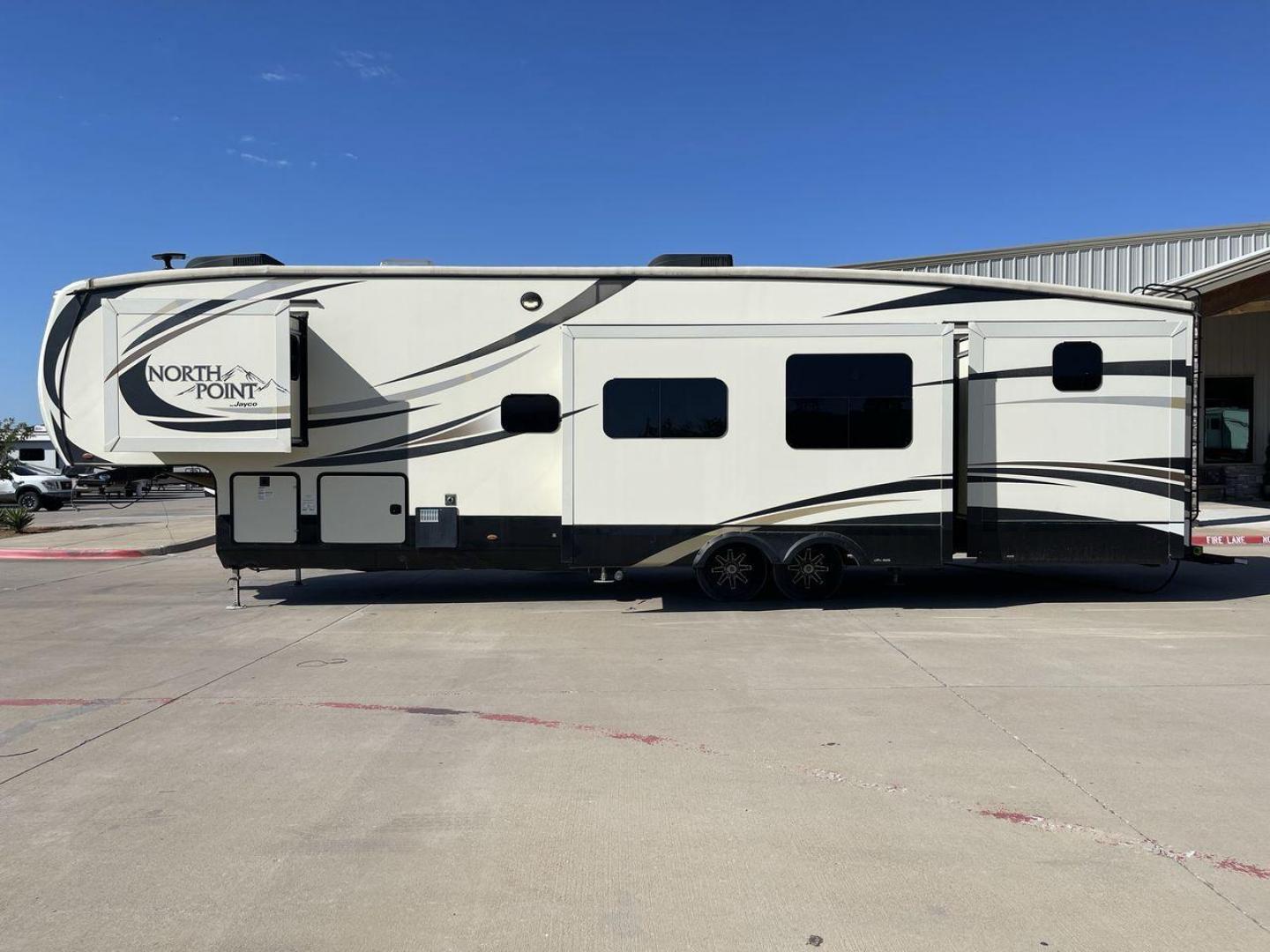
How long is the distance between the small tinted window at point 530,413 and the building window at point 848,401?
2.50m

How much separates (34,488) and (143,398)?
69.4 feet

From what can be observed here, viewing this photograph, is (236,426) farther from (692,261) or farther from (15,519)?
(15,519)

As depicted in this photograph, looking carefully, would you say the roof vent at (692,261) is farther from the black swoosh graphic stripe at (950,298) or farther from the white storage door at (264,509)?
the white storage door at (264,509)

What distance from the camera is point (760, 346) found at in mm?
8656

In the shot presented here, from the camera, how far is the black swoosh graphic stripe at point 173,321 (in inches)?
335

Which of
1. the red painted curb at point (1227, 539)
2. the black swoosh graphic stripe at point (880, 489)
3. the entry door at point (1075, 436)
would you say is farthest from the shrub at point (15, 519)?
the red painted curb at point (1227, 539)

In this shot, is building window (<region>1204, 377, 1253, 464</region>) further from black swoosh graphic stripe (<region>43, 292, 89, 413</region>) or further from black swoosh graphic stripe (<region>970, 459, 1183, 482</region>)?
black swoosh graphic stripe (<region>43, 292, 89, 413</region>)

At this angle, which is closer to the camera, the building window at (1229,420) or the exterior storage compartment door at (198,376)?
the exterior storage compartment door at (198,376)

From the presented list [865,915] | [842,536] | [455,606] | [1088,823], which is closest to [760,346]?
[842,536]

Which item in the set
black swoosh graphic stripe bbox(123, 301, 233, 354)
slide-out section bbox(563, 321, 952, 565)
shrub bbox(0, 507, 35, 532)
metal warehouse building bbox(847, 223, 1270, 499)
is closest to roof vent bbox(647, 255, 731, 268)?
slide-out section bbox(563, 321, 952, 565)

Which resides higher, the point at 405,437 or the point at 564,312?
the point at 564,312

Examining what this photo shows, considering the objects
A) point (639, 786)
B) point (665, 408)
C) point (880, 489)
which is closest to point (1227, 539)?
point (880, 489)

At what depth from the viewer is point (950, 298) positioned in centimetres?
882

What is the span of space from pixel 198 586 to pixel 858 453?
8.56m
